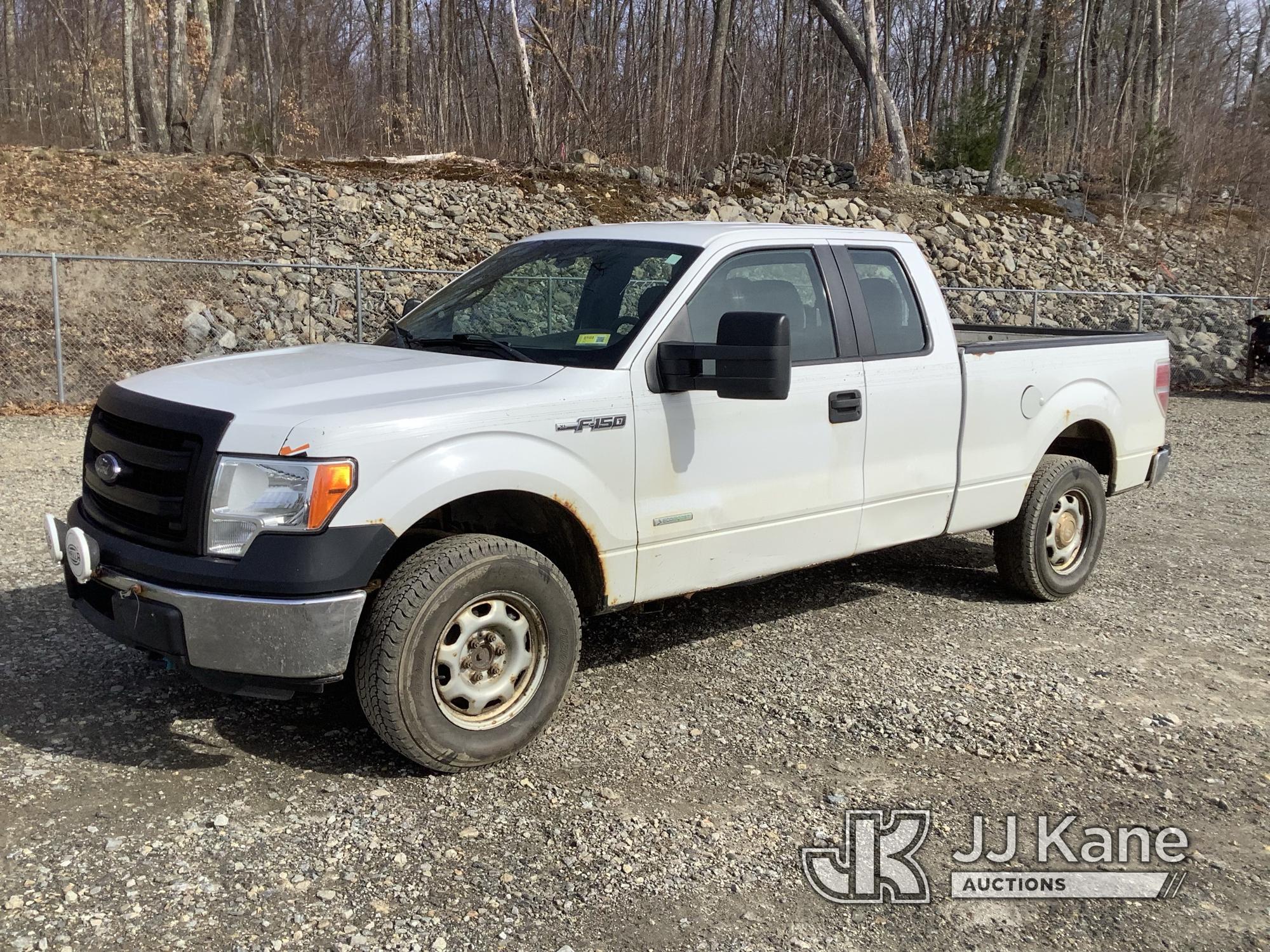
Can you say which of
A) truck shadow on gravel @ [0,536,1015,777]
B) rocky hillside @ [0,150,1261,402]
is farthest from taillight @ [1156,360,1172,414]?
rocky hillside @ [0,150,1261,402]

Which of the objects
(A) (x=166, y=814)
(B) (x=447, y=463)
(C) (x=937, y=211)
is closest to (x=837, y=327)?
(B) (x=447, y=463)

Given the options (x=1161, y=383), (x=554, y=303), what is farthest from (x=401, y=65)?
(x=554, y=303)

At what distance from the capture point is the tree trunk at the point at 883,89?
2566cm

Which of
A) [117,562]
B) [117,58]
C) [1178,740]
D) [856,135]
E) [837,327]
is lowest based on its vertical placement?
[1178,740]

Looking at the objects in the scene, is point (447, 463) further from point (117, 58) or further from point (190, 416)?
point (117, 58)

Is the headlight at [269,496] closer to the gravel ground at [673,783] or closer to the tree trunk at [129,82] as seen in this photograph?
the gravel ground at [673,783]

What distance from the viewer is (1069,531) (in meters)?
6.75

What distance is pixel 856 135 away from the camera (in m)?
30.3

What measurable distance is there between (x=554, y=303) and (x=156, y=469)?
183 cm

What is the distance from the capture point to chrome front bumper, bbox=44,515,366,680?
3752 millimetres

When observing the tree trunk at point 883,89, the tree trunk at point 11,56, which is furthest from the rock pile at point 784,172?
the tree trunk at point 11,56

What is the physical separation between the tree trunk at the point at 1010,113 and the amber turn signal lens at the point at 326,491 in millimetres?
25335

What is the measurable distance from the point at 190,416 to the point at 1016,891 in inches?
126

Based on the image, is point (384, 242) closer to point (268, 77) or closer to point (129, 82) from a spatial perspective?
point (129, 82)
